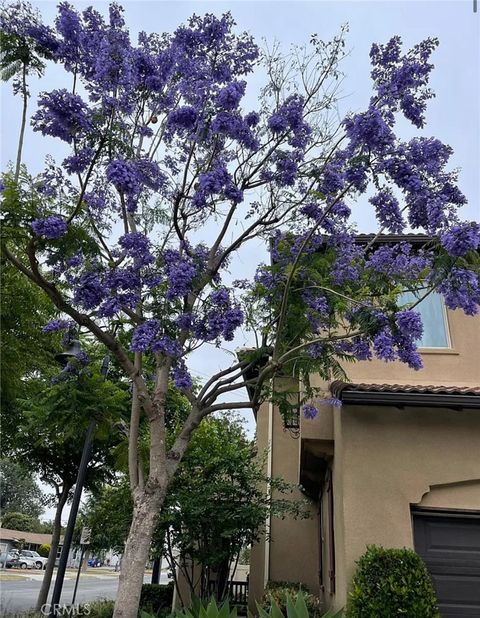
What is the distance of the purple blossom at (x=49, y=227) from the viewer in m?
6.00

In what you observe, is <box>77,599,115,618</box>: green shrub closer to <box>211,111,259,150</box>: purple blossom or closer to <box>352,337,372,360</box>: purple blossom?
<box>352,337,372,360</box>: purple blossom

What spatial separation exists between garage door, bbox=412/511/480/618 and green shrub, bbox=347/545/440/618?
0.67 metres

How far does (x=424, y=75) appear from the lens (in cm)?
673

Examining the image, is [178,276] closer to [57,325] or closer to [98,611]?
[57,325]

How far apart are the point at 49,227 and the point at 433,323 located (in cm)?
749

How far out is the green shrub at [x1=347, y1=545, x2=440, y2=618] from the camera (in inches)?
247

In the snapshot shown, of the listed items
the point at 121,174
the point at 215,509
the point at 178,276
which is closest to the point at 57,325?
the point at 178,276

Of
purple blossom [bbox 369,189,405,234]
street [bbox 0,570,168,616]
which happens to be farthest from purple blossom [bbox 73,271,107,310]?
street [bbox 0,570,168,616]

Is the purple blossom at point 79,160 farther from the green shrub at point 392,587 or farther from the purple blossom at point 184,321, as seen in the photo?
the green shrub at point 392,587

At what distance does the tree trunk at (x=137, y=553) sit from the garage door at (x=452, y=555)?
12.4 feet

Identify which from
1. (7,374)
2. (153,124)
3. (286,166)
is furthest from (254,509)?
(153,124)

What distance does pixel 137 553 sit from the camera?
19.4ft

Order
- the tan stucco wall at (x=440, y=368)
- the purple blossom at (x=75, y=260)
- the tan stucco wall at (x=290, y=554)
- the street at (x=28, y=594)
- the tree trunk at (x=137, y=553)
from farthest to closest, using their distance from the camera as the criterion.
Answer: the street at (x=28, y=594) < the tan stucco wall at (x=290, y=554) < the tan stucco wall at (x=440, y=368) < the purple blossom at (x=75, y=260) < the tree trunk at (x=137, y=553)

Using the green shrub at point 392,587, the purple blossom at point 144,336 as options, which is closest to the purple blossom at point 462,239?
the purple blossom at point 144,336
